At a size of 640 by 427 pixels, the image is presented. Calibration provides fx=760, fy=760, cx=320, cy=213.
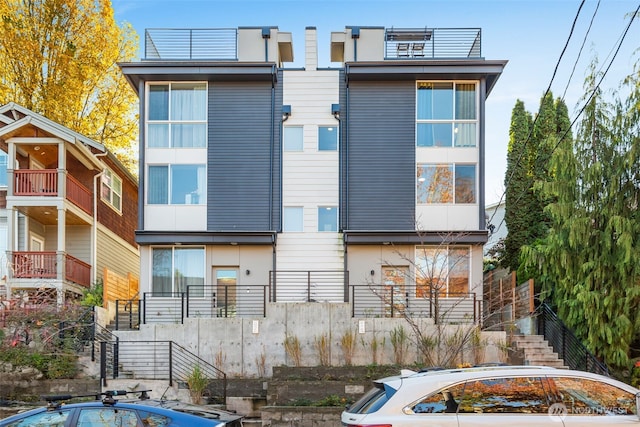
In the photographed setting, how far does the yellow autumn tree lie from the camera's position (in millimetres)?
34625

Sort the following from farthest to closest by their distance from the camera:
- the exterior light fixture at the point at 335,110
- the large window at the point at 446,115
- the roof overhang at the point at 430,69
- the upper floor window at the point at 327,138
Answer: the upper floor window at the point at 327,138 < the exterior light fixture at the point at 335,110 < the large window at the point at 446,115 < the roof overhang at the point at 430,69

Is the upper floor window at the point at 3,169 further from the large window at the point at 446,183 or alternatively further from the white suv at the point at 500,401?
the white suv at the point at 500,401

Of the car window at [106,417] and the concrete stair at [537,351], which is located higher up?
the car window at [106,417]

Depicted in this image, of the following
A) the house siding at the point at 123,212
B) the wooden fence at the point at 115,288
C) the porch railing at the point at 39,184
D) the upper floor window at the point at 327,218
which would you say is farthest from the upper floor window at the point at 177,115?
the house siding at the point at 123,212

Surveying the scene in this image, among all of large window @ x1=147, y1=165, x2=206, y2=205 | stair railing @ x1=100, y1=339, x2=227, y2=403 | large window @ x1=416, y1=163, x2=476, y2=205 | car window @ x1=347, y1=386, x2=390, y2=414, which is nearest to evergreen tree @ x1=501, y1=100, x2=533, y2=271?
large window @ x1=416, y1=163, x2=476, y2=205

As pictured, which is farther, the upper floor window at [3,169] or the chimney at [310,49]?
the upper floor window at [3,169]

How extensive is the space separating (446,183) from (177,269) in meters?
8.89

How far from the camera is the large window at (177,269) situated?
2369 centimetres

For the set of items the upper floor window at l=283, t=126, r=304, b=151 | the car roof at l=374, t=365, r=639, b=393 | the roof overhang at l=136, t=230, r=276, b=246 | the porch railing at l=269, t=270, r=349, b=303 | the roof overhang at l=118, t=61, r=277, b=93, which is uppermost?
the roof overhang at l=118, t=61, r=277, b=93

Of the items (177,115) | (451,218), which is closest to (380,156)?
(451,218)

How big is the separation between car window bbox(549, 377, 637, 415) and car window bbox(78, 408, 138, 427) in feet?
16.8

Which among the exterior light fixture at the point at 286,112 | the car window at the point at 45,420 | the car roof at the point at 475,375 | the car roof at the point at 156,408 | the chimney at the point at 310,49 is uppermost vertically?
the chimney at the point at 310,49

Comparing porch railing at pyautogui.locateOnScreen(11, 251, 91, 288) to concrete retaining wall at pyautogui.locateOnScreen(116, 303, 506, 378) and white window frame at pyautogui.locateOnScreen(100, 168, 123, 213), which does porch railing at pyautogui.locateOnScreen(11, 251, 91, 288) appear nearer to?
white window frame at pyautogui.locateOnScreen(100, 168, 123, 213)

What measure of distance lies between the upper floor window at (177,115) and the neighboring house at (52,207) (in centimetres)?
290
